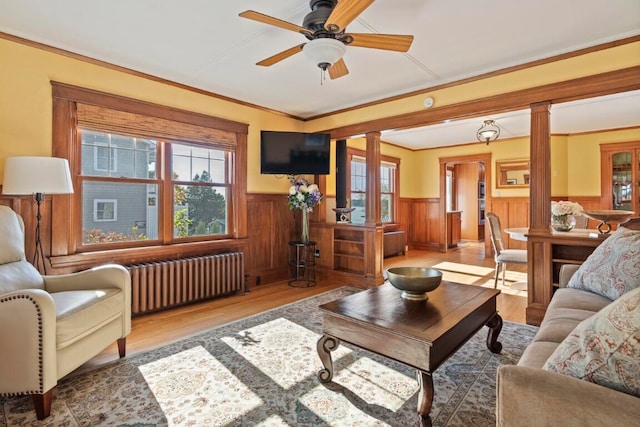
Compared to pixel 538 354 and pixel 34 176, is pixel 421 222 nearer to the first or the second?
pixel 538 354

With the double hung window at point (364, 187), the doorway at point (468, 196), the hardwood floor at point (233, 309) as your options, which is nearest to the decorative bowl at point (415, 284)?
the hardwood floor at point (233, 309)

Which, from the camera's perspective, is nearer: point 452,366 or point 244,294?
point 452,366

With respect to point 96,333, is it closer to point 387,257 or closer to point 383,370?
point 383,370

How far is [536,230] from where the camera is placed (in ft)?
10.4

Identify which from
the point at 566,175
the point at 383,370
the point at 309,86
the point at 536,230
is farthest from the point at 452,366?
the point at 566,175

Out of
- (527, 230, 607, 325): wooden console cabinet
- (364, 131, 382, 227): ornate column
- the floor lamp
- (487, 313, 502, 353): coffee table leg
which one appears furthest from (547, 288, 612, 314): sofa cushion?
the floor lamp

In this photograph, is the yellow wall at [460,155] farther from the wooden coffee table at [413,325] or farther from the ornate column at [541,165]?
the wooden coffee table at [413,325]

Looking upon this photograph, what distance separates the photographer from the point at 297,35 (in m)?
2.66

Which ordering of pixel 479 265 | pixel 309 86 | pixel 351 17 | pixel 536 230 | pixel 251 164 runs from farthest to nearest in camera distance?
pixel 479 265 → pixel 251 164 → pixel 309 86 → pixel 536 230 → pixel 351 17

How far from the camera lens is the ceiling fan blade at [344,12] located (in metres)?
1.72

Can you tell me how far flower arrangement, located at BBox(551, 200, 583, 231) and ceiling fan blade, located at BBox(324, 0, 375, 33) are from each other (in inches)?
109

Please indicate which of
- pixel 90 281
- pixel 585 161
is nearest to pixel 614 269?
pixel 90 281

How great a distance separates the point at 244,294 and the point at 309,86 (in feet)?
8.88

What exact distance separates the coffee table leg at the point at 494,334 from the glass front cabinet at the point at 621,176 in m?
5.46
